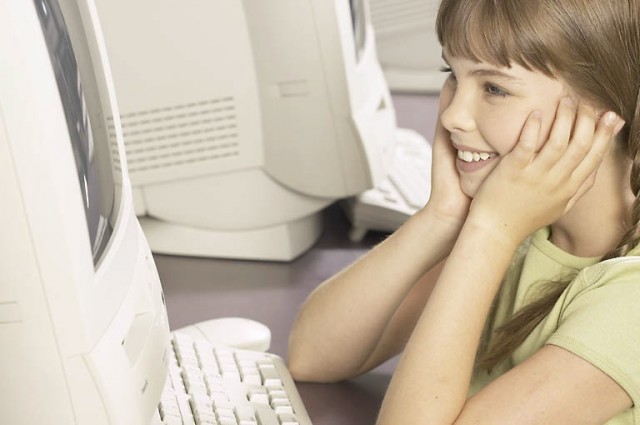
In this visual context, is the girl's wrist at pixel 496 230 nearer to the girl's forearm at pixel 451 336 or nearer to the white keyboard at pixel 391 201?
the girl's forearm at pixel 451 336

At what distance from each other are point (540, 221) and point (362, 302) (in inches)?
9.7

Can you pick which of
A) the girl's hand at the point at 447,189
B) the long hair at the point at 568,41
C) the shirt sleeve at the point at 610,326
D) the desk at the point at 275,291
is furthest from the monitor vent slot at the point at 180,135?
the shirt sleeve at the point at 610,326

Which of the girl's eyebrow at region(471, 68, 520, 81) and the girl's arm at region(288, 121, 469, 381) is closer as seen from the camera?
the girl's eyebrow at region(471, 68, 520, 81)

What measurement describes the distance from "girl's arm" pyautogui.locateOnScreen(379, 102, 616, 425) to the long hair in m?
0.03

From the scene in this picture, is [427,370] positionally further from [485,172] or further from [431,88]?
[431,88]

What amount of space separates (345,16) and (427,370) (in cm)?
65

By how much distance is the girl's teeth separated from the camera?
1102mm

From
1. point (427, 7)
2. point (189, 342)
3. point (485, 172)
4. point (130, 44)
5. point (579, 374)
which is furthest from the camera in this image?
point (427, 7)

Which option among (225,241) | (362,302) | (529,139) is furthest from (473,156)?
(225,241)

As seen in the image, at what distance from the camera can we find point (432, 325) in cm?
102

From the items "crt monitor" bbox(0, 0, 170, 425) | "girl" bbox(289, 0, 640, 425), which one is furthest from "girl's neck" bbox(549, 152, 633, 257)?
"crt monitor" bbox(0, 0, 170, 425)

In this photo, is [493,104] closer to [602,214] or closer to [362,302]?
[602,214]

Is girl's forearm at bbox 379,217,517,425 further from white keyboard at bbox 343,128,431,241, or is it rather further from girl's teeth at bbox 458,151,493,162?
white keyboard at bbox 343,128,431,241

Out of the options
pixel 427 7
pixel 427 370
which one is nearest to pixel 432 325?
pixel 427 370
